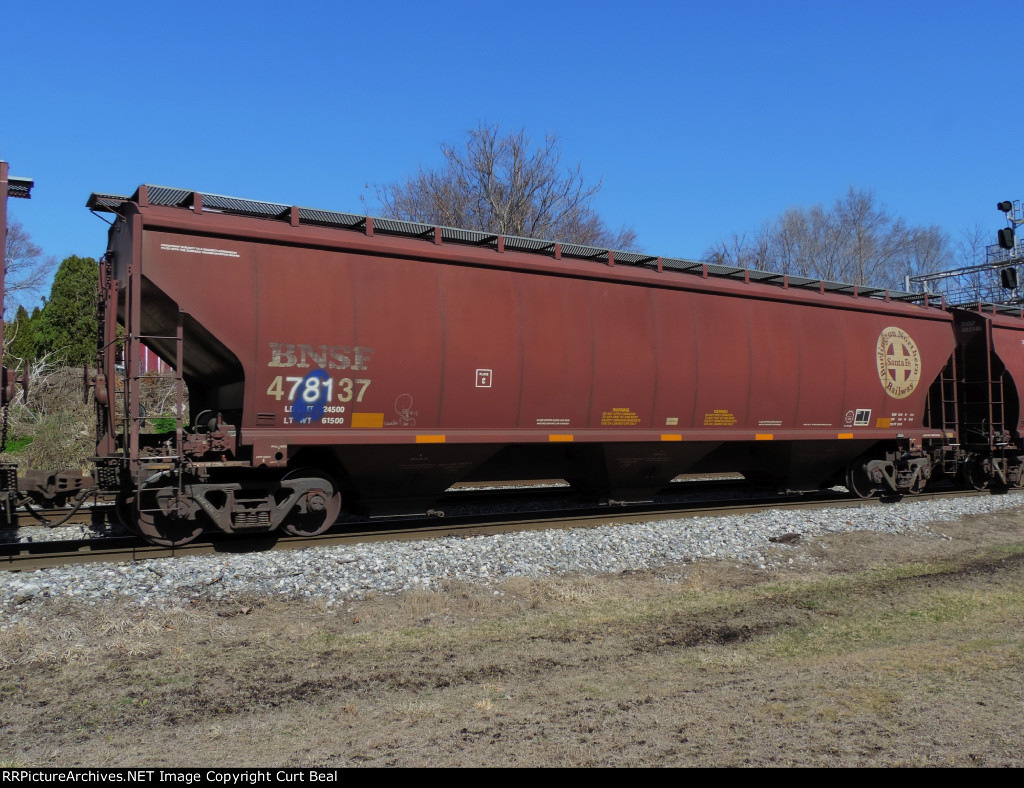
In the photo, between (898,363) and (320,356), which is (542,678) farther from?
(898,363)

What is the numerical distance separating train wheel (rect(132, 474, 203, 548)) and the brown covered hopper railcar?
0.03 metres

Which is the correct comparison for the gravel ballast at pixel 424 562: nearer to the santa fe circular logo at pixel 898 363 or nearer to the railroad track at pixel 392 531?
the railroad track at pixel 392 531

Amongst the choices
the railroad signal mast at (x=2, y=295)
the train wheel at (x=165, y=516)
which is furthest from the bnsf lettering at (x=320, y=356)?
the railroad signal mast at (x=2, y=295)

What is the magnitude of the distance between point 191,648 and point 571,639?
3.03 meters

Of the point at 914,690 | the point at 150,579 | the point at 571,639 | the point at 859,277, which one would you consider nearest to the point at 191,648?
the point at 150,579

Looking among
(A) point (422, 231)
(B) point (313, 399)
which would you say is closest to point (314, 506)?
(B) point (313, 399)

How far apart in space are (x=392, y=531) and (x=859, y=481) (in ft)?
33.1

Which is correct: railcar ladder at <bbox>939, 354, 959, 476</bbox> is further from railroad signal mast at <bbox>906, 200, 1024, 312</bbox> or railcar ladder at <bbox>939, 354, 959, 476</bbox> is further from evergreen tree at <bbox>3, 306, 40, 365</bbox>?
evergreen tree at <bbox>3, 306, 40, 365</bbox>

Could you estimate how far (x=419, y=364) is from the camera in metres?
9.78

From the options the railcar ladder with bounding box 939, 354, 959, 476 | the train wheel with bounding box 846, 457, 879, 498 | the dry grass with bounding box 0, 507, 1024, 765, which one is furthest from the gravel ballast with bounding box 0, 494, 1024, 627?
the railcar ladder with bounding box 939, 354, 959, 476

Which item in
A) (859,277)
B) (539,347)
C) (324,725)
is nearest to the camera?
(324,725)

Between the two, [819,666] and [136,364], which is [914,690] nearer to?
[819,666]

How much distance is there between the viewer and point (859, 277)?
4872cm

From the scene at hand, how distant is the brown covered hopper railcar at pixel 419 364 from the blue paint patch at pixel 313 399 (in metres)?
0.03
